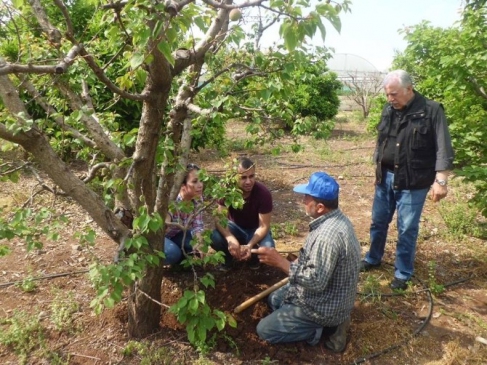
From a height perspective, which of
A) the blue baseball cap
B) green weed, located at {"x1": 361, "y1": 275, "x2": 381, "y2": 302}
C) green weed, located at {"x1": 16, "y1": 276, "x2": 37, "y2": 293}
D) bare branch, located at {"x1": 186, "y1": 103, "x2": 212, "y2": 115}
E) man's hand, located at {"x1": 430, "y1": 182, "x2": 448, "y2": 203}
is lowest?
green weed, located at {"x1": 16, "y1": 276, "x2": 37, "y2": 293}

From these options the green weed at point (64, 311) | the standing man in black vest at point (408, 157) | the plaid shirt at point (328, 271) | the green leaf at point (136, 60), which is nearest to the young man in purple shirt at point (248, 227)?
the plaid shirt at point (328, 271)

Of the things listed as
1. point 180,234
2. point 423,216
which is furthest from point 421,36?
point 180,234

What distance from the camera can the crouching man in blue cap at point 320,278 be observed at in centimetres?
238

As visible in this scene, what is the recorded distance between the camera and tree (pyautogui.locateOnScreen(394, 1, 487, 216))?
3.53m

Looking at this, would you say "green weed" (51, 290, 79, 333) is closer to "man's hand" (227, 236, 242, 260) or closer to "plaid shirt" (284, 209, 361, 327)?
"man's hand" (227, 236, 242, 260)

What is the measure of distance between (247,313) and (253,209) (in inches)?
41.1

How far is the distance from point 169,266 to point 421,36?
12.3 ft

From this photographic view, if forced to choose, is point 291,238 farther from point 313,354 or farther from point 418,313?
point 313,354

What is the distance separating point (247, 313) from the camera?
2.91 m

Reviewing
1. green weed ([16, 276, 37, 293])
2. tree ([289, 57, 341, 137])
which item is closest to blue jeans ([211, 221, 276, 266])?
green weed ([16, 276, 37, 293])

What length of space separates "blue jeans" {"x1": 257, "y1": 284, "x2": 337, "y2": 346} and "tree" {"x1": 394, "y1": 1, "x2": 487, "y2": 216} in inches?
82.1

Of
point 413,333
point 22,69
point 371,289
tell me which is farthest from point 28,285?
point 413,333

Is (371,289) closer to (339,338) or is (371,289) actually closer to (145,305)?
(339,338)

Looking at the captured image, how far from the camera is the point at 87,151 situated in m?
2.67
